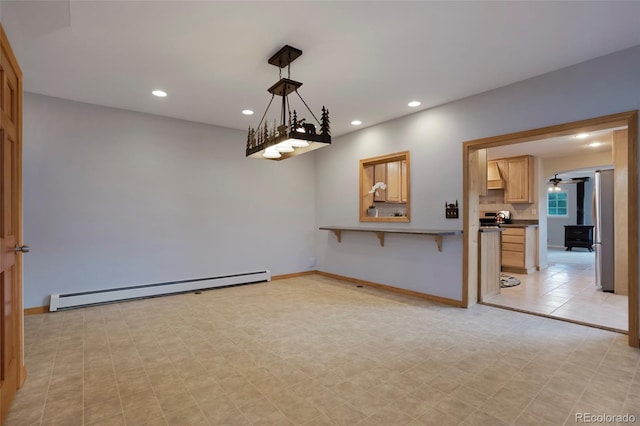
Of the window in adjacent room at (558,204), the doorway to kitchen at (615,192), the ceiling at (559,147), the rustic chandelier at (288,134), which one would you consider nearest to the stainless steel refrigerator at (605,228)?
the doorway to kitchen at (615,192)

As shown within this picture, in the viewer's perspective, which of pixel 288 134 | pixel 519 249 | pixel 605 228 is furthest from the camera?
pixel 519 249

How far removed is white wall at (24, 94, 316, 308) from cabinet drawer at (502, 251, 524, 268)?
4544mm

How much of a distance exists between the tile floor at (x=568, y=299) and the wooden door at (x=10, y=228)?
482cm

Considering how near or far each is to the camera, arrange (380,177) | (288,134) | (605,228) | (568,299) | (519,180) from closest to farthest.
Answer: (288,134)
(568,299)
(605,228)
(380,177)
(519,180)

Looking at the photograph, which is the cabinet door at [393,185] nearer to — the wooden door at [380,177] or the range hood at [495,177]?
the wooden door at [380,177]

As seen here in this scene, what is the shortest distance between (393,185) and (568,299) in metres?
3.26

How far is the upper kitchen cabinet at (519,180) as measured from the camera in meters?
6.79

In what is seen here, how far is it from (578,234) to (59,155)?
1338 centimetres

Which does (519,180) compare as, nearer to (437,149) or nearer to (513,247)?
(513,247)

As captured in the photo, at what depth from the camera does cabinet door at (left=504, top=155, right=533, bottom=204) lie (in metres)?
6.79

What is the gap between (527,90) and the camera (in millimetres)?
3469

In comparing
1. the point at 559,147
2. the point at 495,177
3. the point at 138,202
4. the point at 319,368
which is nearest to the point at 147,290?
the point at 138,202

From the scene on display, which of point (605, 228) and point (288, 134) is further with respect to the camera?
point (605, 228)

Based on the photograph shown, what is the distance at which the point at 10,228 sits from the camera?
6.74 ft
